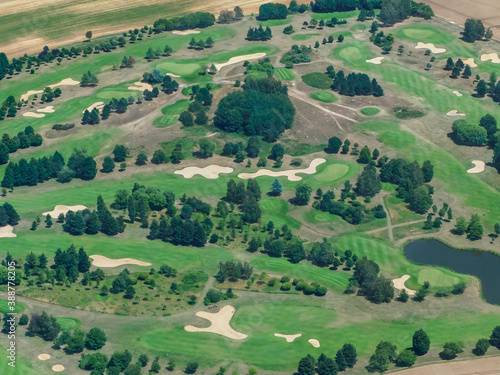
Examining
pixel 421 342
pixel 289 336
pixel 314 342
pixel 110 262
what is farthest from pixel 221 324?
pixel 421 342

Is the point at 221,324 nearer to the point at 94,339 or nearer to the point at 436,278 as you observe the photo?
the point at 94,339

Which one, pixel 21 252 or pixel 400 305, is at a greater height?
pixel 21 252

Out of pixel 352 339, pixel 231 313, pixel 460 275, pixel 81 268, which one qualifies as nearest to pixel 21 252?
pixel 81 268

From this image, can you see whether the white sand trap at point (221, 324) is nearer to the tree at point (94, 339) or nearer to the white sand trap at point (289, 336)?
the white sand trap at point (289, 336)

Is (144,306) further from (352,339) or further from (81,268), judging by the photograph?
(352,339)

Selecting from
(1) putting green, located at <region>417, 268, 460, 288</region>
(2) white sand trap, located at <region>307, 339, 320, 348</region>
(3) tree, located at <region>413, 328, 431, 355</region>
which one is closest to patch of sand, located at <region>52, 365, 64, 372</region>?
(2) white sand trap, located at <region>307, 339, 320, 348</region>

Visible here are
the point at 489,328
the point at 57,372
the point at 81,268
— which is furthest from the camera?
the point at 81,268
